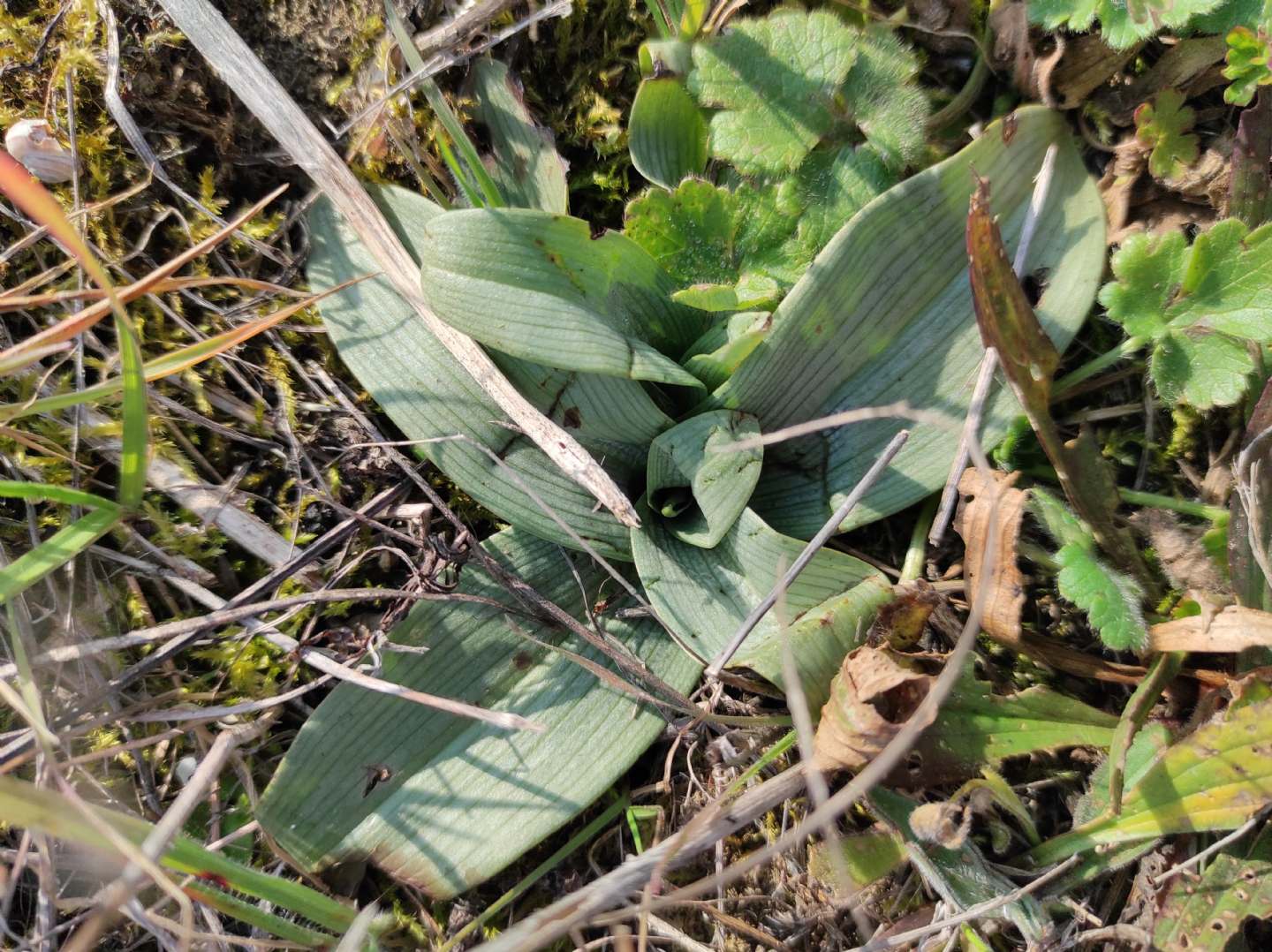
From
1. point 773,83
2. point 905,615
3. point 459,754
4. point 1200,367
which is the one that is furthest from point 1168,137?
point 459,754

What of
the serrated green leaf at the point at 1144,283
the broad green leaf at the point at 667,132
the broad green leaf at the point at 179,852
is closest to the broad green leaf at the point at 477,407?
the broad green leaf at the point at 667,132

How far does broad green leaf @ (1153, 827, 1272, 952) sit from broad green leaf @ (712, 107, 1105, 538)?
31.0 inches

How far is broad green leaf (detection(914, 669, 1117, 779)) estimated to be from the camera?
1567 mm

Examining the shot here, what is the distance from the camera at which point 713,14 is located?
1.77 m

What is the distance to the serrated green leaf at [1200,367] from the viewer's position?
151 centimetres

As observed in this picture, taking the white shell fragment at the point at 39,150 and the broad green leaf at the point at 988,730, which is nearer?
the broad green leaf at the point at 988,730

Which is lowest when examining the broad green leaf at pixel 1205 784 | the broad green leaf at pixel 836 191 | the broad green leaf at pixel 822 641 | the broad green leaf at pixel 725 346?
the broad green leaf at pixel 1205 784

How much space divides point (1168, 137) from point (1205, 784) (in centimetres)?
121

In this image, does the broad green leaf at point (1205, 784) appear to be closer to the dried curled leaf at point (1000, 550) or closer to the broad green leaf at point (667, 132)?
the dried curled leaf at point (1000, 550)

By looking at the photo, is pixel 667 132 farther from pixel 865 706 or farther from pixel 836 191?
pixel 865 706

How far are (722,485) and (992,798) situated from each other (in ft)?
2.50

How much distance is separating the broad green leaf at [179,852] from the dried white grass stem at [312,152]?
84cm

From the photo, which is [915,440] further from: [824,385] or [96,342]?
[96,342]

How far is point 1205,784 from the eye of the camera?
1442 millimetres
